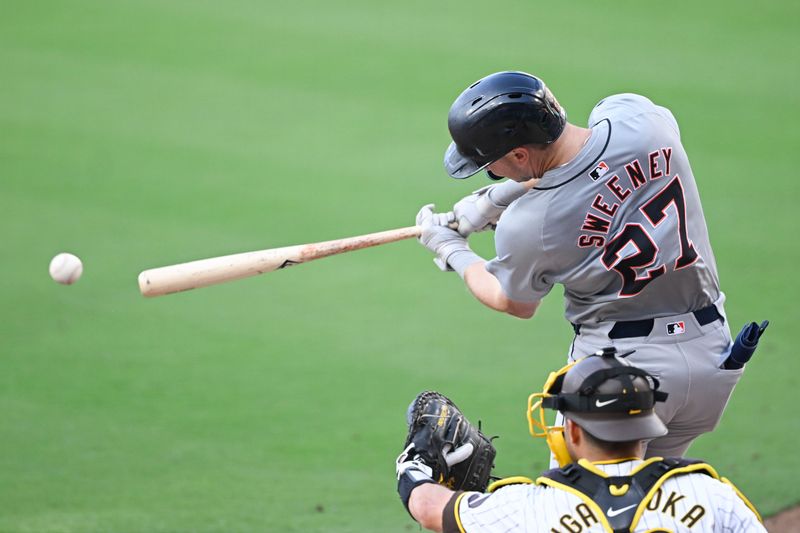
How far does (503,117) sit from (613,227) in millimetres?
502

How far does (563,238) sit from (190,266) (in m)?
1.40

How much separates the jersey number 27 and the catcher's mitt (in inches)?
27.9

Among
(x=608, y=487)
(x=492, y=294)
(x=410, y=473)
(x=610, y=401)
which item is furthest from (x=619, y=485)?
(x=492, y=294)

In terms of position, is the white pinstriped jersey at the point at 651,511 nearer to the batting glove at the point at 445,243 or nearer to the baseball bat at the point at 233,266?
the batting glove at the point at 445,243

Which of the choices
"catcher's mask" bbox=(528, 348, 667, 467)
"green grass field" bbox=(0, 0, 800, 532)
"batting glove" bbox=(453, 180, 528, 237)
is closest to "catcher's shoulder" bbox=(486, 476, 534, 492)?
"catcher's mask" bbox=(528, 348, 667, 467)

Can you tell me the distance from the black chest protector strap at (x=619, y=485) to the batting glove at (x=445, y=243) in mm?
1333

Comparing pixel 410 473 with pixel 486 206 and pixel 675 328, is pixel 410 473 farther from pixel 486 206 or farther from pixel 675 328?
pixel 486 206

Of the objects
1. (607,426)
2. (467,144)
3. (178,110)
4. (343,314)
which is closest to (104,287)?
(343,314)

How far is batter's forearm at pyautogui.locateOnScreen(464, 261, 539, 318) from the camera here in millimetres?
3783

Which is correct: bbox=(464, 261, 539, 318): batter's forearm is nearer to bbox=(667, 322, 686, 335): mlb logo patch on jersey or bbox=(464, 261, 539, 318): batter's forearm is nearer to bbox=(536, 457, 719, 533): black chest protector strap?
bbox=(667, 322, 686, 335): mlb logo patch on jersey

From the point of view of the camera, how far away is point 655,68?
10.3m

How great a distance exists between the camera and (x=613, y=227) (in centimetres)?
353

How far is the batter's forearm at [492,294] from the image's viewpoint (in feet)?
12.4

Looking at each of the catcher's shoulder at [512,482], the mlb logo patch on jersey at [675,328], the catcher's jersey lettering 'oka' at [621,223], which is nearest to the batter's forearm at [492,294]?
the catcher's jersey lettering 'oka' at [621,223]
